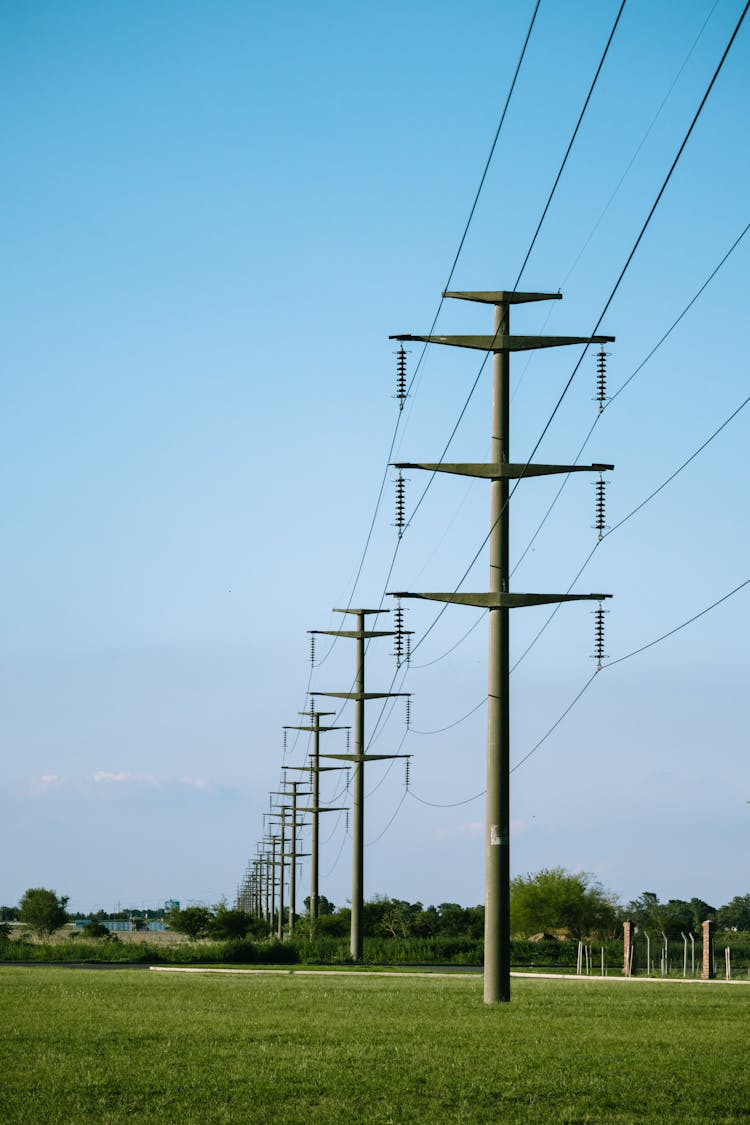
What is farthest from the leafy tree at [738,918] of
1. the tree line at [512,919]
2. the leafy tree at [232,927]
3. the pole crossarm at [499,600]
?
the pole crossarm at [499,600]

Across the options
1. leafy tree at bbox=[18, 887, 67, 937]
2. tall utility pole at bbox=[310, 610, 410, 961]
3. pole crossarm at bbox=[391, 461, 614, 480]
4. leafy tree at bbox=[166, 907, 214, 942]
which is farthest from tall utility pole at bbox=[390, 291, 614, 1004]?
leafy tree at bbox=[18, 887, 67, 937]

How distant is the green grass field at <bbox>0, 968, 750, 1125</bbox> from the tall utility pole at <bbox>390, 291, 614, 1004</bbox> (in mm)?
1731

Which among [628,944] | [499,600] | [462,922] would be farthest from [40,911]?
[499,600]

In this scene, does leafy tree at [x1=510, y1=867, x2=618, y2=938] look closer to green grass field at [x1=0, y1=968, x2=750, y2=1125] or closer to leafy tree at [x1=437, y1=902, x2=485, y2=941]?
leafy tree at [x1=437, y1=902, x2=485, y2=941]

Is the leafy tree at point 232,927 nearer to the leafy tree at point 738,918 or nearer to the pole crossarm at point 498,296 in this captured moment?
the pole crossarm at point 498,296

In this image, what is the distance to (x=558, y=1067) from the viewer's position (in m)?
14.7

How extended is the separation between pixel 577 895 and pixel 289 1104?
333ft

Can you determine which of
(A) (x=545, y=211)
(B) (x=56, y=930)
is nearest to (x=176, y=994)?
(A) (x=545, y=211)

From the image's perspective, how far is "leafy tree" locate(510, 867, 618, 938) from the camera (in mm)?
110125

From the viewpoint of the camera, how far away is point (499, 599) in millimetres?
26156

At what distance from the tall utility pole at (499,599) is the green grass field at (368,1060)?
1.73 metres

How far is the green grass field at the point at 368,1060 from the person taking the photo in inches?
485

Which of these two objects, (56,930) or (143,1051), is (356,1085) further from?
(56,930)

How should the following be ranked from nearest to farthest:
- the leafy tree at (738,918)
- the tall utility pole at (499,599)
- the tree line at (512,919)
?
1. the tall utility pole at (499,599)
2. the tree line at (512,919)
3. the leafy tree at (738,918)
